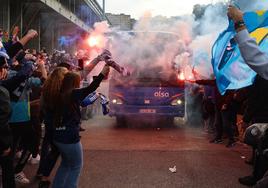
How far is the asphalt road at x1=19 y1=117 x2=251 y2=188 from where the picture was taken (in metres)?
5.98

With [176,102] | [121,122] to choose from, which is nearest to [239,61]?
[176,102]

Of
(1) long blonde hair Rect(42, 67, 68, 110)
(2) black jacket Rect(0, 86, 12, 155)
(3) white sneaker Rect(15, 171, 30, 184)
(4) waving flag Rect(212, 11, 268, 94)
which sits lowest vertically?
(3) white sneaker Rect(15, 171, 30, 184)

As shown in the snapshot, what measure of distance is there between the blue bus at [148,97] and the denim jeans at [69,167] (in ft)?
23.1

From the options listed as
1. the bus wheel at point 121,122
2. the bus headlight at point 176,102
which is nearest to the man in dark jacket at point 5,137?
the bus headlight at point 176,102

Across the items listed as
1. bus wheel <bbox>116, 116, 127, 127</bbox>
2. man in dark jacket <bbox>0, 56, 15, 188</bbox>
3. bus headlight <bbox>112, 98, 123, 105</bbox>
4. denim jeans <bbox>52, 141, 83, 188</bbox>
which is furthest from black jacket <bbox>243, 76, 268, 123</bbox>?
bus wheel <bbox>116, 116, 127, 127</bbox>

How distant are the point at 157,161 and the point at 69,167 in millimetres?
3002

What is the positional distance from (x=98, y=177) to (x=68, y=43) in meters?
19.6

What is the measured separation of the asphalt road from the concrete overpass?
7.87 m

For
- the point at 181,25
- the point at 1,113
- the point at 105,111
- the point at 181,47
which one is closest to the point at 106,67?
the point at 1,113

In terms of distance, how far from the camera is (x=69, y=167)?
4586 millimetres

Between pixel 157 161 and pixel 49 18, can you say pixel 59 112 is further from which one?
pixel 49 18

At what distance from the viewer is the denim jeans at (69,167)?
4.53 meters

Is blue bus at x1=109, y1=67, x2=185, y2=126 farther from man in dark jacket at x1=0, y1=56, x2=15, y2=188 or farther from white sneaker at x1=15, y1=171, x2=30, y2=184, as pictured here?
man in dark jacket at x1=0, y1=56, x2=15, y2=188

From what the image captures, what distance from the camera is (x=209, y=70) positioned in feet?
37.4
